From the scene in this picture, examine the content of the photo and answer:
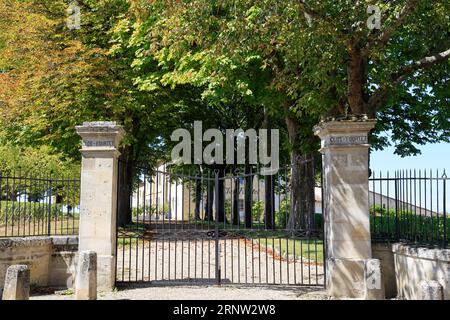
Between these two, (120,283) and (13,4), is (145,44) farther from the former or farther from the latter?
(120,283)

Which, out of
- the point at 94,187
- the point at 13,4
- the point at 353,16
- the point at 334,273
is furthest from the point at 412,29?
the point at 13,4

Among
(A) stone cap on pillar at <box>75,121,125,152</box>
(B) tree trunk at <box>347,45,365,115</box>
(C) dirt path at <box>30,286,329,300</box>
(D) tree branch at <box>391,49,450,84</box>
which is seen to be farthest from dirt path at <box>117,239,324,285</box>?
(D) tree branch at <box>391,49,450,84</box>

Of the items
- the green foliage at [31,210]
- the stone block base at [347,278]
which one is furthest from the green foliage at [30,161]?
the stone block base at [347,278]

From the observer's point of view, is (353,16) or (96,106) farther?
(96,106)

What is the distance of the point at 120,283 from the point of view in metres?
Result: 9.66

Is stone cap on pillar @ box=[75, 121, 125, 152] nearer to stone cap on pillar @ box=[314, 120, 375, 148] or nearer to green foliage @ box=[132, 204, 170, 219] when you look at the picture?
green foliage @ box=[132, 204, 170, 219]

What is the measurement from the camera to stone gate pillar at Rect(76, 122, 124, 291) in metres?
9.20

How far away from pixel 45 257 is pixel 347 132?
270 inches

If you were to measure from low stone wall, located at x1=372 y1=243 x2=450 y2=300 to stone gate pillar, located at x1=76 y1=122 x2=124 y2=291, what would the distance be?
542 cm

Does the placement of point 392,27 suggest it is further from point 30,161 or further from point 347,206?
point 30,161

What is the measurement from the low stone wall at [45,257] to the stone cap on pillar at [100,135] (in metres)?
2.19

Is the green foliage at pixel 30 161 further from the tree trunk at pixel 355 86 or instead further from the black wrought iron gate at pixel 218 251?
the tree trunk at pixel 355 86

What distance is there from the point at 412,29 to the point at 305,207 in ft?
25.2

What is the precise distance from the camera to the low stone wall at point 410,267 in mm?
7531
